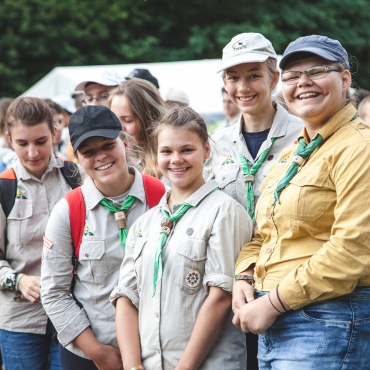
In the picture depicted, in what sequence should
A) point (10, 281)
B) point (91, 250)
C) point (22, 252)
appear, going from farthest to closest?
point (22, 252) → point (10, 281) → point (91, 250)

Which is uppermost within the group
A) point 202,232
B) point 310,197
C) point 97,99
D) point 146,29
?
point 146,29

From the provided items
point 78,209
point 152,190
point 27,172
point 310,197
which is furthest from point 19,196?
point 310,197

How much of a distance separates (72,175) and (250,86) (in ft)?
4.83

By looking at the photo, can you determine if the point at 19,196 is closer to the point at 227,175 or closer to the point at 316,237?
the point at 227,175

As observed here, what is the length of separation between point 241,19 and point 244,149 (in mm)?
17672

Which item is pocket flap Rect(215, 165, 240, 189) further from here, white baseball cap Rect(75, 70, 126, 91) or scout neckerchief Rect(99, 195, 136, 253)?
white baseball cap Rect(75, 70, 126, 91)

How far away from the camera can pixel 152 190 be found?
120 inches

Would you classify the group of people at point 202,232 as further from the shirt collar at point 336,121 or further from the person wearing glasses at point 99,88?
the person wearing glasses at point 99,88

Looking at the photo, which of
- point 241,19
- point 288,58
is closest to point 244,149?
point 288,58

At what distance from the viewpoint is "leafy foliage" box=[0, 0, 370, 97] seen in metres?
16.3

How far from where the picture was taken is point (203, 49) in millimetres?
18016

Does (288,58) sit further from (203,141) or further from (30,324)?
(30,324)

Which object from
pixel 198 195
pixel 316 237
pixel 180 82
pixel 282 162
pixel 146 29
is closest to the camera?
pixel 316 237

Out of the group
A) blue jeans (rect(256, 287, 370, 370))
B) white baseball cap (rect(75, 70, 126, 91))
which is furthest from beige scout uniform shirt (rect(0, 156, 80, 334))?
blue jeans (rect(256, 287, 370, 370))
